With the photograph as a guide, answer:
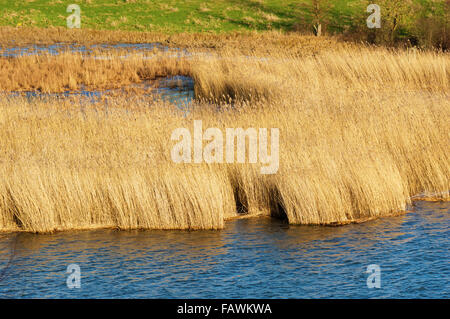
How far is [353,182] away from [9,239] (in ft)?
18.1

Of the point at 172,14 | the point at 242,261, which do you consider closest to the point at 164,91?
the point at 242,261

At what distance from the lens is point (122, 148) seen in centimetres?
1338

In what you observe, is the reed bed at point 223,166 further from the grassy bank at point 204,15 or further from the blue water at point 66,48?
the grassy bank at point 204,15

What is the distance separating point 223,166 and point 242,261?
9.83ft

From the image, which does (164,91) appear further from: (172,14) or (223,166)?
(172,14)

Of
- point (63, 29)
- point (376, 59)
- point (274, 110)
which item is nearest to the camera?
point (274, 110)

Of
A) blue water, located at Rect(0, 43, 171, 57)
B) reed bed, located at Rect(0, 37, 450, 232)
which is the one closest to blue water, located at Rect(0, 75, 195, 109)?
reed bed, located at Rect(0, 37, 450, 232)

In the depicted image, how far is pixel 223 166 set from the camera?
493 inches

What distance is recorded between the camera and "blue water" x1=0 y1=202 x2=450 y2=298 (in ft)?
29.1

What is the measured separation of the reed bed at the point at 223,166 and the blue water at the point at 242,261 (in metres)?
0.34

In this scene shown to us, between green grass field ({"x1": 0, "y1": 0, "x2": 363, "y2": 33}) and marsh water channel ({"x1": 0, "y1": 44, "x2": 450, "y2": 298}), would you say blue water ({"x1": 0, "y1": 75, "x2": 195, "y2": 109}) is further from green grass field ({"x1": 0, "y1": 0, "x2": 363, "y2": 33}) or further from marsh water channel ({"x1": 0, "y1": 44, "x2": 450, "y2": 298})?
green grass field ({"x1": 0, "y1": 0, "x2": 363, "y2": 33})

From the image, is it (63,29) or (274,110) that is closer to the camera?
(274,110)
